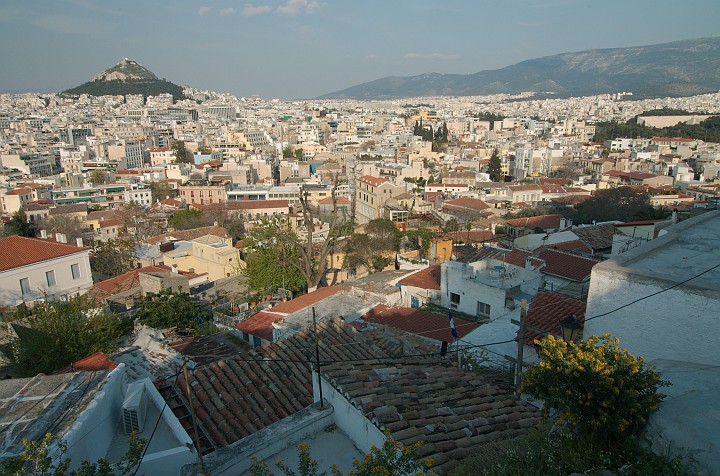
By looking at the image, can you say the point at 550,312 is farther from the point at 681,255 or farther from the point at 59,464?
the point at 59,464

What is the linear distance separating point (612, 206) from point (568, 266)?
20.1m

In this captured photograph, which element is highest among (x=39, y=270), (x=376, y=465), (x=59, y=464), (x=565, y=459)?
(x=376, y=465)

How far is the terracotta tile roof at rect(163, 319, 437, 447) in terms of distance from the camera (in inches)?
184

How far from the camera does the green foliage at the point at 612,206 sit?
29.5 meters

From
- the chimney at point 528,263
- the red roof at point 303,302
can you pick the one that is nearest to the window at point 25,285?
the red roof at point 303,302

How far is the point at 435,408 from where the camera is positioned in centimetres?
433

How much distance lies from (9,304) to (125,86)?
17526 centimetres

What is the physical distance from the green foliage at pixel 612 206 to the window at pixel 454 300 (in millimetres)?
21475

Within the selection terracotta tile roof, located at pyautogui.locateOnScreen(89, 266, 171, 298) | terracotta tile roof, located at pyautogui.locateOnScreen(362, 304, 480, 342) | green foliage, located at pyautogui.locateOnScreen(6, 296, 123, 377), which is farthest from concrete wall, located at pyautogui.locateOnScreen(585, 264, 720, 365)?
terracotta tile roof, located at pyautogui.locateOnScreen(89, 266, 171, 298)

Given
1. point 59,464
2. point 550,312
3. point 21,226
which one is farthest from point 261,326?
point 21,226

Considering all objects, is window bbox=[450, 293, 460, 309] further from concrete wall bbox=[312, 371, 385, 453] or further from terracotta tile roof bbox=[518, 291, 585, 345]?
concrete wall bbox=[312, 371, 385, 453]

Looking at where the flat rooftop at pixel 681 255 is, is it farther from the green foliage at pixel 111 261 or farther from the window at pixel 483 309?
the green foliage at pixel 111 261

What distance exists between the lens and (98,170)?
202 feet

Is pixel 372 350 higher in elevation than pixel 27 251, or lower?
higher
